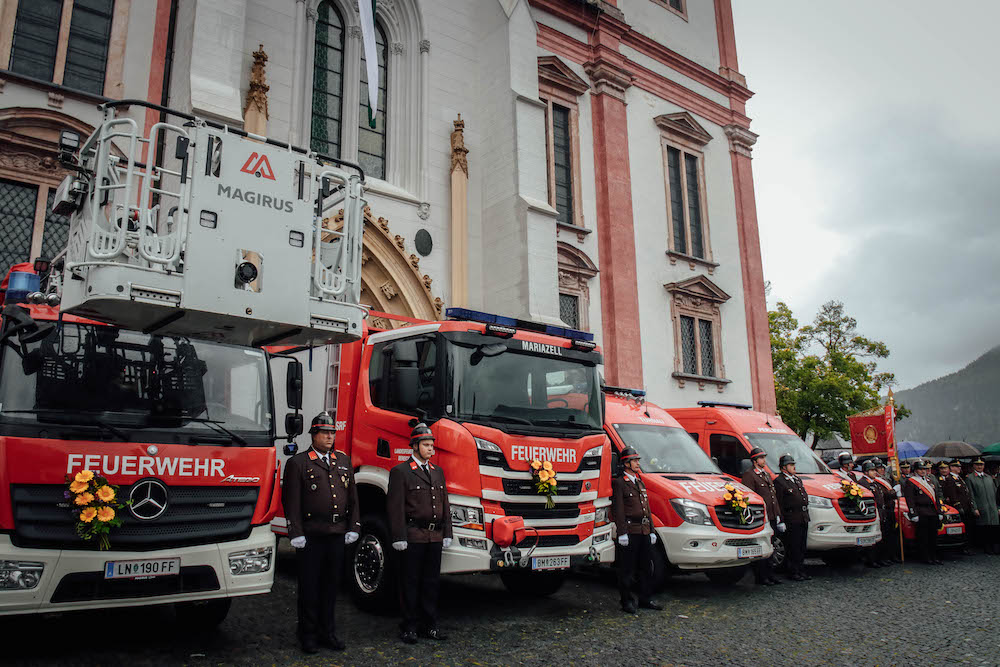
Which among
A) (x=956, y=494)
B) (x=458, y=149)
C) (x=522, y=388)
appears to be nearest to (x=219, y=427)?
(x=522, y=388)

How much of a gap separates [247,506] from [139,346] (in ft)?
5.20

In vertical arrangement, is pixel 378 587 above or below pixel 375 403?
below

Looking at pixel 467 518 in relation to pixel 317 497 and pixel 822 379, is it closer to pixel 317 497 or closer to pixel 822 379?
pixel 317 497

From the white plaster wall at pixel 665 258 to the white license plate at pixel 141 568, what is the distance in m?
16.7

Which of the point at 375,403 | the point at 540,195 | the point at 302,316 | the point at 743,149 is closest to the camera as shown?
the point at 302,316

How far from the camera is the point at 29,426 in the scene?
17.2ft

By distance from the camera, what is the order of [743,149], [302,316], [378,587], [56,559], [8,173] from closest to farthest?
1. [56,559]
2. [302,316]
3. [378,587]
4. [8,173]
5. [743,149]

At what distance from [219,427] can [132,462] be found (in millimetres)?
741

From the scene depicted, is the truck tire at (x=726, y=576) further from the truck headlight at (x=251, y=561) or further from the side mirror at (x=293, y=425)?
the truck headlight at (x=251, y=561)

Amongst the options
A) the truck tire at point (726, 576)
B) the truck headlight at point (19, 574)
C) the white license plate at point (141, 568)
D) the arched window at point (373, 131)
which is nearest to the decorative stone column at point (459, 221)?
the arched window at point (373, 131)

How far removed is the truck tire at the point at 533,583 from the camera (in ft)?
27.8

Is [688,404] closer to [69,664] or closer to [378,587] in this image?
[378,587]

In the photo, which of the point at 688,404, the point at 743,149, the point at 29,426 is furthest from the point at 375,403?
the point at 743,149

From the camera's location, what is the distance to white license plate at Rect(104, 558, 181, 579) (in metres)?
5.20
